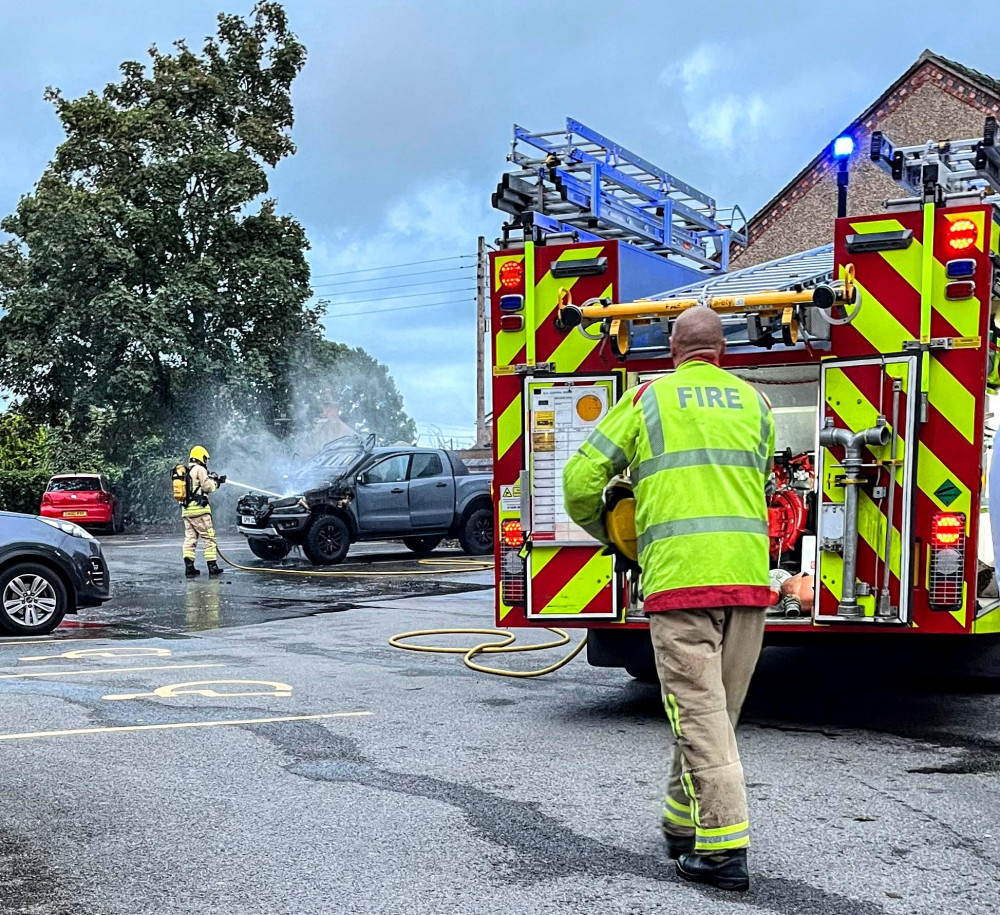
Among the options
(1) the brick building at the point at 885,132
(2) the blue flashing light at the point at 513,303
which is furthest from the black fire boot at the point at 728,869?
(1) the brick building at the point at 885,132

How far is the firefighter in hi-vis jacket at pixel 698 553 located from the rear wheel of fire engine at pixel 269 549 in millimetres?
15183

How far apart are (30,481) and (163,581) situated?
21802 mm

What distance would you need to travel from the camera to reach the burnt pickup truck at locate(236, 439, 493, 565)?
60.4 ft

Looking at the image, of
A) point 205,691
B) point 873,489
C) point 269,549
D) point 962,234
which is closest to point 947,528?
point 873,489

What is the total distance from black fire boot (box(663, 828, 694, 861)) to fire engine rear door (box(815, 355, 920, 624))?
2177 mm

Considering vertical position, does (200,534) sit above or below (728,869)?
above

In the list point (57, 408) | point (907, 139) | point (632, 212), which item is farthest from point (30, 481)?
point (632, 212)

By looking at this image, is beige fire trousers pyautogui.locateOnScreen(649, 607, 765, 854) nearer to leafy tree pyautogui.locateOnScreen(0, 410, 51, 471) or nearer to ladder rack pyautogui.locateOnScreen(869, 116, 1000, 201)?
ladder rack pyautogui.locateOnScreen(869, 116, 1000, 201)

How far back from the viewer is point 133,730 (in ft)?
21.1

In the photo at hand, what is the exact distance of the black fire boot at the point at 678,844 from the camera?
165 inches

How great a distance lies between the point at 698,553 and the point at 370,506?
15106 millimetres

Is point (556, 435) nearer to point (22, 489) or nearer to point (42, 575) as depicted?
point (42, 575)

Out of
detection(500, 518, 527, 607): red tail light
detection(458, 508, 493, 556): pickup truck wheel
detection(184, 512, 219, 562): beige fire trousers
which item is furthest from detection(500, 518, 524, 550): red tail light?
detection(458, 508, 493, 556): pickup truck wheel

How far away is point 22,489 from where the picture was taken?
36.4 metres
